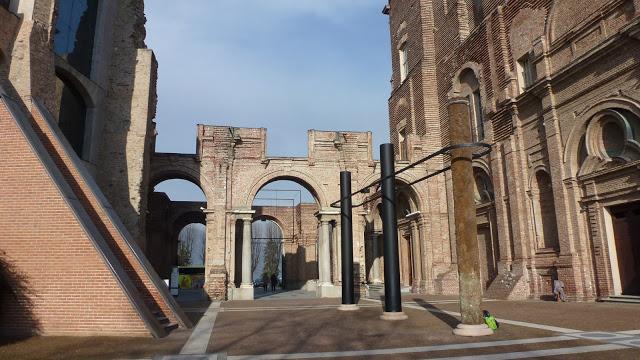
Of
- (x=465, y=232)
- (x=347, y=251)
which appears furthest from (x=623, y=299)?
(x=465, y=232)

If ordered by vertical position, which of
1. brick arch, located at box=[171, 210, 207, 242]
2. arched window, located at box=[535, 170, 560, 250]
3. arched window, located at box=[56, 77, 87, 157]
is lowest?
arched window, located at box=[535, 170, 560, 250]

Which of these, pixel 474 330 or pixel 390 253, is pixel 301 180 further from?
pixel 474 330

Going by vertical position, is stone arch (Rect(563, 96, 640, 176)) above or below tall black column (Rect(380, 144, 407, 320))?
above

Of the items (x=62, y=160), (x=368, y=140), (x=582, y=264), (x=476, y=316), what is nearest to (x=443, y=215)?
(x=368, y=140)

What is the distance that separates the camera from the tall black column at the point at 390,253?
36.2ft

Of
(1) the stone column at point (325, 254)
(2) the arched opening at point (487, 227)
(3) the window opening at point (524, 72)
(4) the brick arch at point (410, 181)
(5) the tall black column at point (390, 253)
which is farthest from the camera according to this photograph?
(4) the brick arch at point (410, 181)

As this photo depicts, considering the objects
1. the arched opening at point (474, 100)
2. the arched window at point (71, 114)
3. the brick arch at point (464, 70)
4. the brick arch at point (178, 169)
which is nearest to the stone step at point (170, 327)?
the arched window at point (71, 114)

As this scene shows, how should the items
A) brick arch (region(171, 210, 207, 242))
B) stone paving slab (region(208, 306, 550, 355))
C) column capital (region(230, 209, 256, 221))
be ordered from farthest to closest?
brick arch (region(171, 210, 207, 242)) < column capital (region(230, 209, 256, 221)) < stone paving slab (region(208, 306, 550, 355))

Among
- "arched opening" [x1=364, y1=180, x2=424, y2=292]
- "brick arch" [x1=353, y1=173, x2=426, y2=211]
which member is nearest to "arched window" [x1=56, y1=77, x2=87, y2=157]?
"brick arch" [x1=353, y1=173, x2=426, y2=211]

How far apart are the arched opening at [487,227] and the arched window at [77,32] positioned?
16.4m

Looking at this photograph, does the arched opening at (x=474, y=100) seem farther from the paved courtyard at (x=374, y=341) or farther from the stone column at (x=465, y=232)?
the stone column at (x=465, y=232)

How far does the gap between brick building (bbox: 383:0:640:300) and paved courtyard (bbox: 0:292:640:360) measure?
477 centimetres

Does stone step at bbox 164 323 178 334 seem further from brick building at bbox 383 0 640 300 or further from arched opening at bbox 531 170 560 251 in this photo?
arched opening at bbox 531 170 560 251

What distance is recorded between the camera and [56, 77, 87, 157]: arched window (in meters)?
15.7
